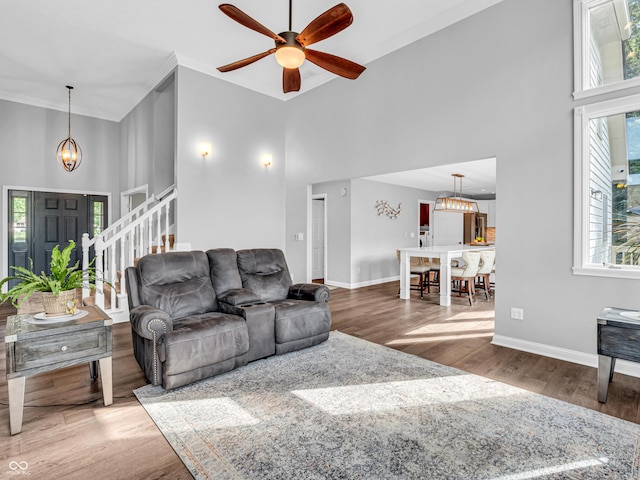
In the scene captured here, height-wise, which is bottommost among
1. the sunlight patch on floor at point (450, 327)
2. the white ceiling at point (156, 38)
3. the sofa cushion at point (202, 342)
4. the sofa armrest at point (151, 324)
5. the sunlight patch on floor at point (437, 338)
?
the sunlight patch on floor at point (437, 338)

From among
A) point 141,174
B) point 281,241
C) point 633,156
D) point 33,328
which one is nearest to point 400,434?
point 33,328

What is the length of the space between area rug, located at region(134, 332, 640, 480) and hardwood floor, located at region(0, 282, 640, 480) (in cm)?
14

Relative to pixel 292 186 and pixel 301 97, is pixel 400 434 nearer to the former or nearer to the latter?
pixel 292 186

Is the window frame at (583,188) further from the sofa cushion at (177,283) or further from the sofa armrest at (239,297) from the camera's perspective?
the sofa cushion at (177,283)

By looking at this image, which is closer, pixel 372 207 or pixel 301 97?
pixel 301 97

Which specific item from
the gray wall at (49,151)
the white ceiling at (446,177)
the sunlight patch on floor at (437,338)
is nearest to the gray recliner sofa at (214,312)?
the sunlight patch on floor at (437,338)

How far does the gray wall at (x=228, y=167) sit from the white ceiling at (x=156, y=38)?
0.34 meters

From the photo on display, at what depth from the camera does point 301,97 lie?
619 centimetres

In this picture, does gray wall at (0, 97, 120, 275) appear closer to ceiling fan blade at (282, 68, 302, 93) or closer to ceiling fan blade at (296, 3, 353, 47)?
ceiling fan blade at (282, 68, 302, 93)

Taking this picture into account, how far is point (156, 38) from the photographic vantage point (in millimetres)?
4512

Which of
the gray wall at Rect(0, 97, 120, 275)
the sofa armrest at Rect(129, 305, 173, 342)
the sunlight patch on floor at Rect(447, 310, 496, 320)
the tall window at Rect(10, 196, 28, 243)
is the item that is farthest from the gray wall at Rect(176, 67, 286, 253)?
the tall window at Rect(10, 196, 28, 243)

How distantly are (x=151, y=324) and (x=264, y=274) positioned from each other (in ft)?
4.90

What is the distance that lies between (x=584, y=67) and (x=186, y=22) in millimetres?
4358

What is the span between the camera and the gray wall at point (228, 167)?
5090mm
